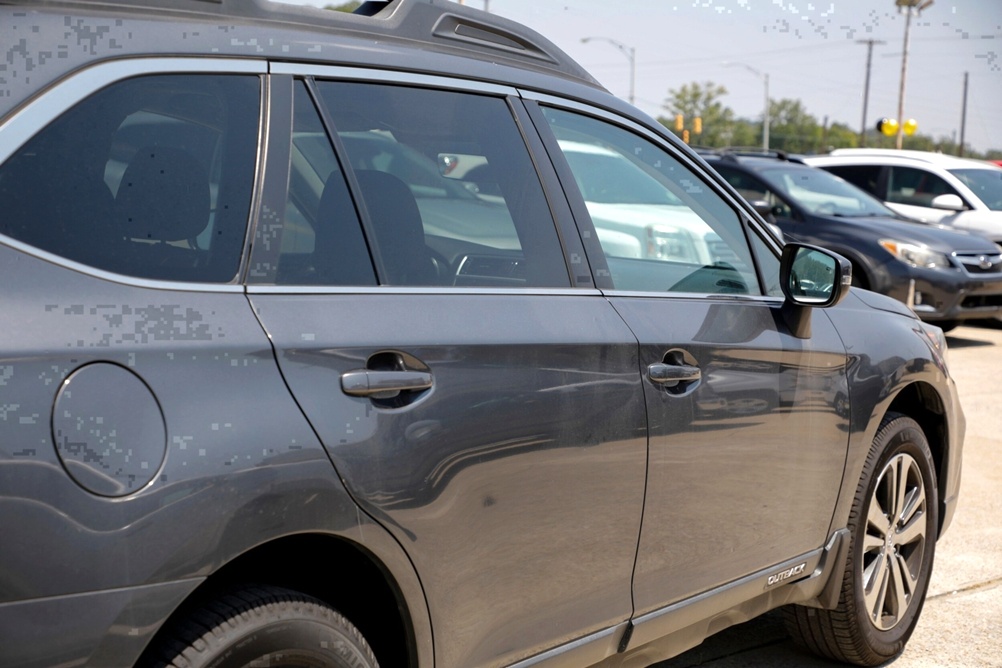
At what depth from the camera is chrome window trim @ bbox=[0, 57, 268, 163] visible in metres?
1.86

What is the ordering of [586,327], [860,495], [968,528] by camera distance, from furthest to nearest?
[968,528], [860,495], [586,327]

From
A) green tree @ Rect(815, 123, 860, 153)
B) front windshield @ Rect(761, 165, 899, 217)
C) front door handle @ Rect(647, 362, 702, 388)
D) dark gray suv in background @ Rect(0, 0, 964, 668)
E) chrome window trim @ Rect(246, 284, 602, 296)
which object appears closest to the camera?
dark gray suv in background @ Rect(0, 0, 964, 668)

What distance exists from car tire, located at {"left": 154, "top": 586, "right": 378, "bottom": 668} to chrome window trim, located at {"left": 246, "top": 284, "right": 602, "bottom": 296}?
0.53 meters

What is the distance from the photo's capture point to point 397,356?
2270 mm

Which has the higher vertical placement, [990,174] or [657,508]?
[990,174]

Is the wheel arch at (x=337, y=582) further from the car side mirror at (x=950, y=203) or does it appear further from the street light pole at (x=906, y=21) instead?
the street light pole at (x=906, y=21)

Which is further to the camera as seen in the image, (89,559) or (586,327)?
(586,327)

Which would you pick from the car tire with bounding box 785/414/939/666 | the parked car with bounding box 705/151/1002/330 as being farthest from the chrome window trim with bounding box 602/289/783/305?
the parked car with bounding box 705/151/1002/330

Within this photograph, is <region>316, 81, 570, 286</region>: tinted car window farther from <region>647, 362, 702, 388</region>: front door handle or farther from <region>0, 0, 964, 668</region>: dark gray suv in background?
<region>647, 362, 702, 388</region>: front door handle

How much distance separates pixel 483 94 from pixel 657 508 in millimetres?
1083

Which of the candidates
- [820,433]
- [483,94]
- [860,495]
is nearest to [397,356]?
[483,94]

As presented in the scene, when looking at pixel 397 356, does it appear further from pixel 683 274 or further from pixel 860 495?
pixel 860 495

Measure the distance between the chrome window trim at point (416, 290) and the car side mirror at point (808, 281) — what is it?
0.86 metres

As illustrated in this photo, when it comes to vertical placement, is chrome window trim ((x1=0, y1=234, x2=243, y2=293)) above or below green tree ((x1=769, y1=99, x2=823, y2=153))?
below
